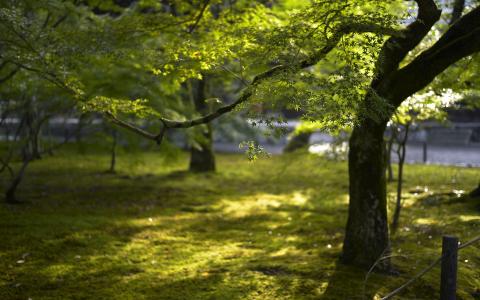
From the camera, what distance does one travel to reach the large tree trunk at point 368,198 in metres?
6.76

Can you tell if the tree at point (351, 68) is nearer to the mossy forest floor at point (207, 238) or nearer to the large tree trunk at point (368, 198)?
the large tree trunk at point (368, 198)

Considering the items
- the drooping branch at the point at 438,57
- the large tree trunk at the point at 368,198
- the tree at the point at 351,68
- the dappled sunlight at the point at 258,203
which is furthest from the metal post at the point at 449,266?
the dappled sunlight at the point at 258,203

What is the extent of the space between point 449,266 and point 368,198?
1.88 m

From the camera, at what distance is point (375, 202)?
6.89 meters

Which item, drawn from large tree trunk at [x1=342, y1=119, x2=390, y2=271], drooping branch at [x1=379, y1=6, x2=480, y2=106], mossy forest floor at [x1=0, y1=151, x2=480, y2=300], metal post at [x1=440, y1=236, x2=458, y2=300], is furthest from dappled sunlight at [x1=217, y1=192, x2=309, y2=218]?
metal post at [x1=440, y1=236, x2=458, y2=300]

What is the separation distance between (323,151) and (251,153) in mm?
6021

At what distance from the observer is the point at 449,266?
5125mm

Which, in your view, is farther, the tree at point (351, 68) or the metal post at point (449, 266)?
the tree at point (351, 68)

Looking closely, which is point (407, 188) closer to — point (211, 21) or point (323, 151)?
point (323, 151)

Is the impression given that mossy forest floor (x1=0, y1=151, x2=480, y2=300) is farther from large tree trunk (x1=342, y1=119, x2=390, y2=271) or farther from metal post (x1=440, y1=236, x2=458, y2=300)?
metal post (x1=440, y1=236, x2=458, y2=300)

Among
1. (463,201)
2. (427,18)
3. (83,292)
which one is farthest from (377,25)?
(463,201)

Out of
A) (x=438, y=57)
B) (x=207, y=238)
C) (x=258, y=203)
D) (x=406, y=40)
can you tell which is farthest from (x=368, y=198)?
(x=258, y=203)

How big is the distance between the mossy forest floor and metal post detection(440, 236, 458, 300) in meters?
0.58

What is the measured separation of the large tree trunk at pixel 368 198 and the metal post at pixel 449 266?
1566 millimetres
